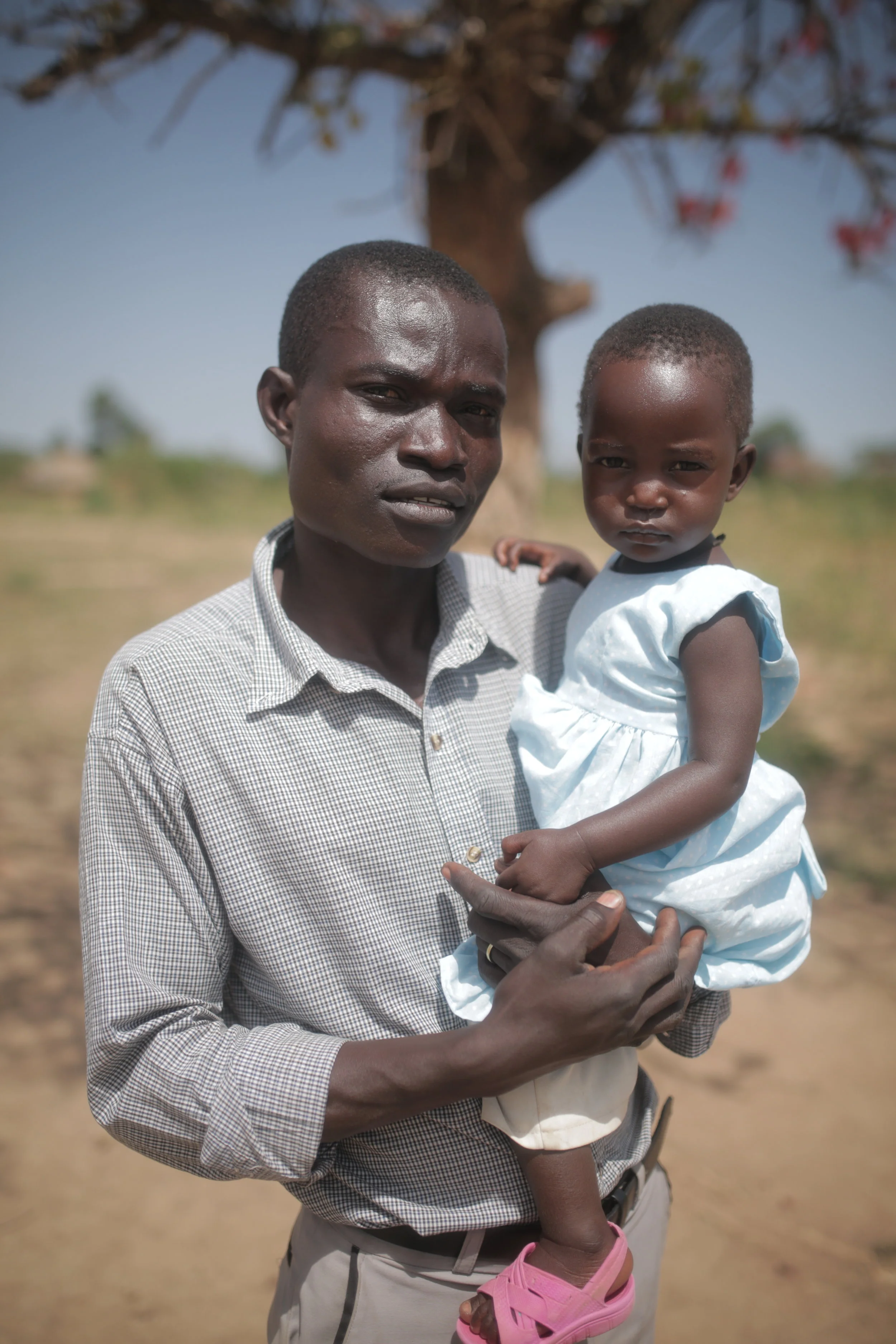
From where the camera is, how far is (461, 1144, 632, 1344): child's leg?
137 centimetres

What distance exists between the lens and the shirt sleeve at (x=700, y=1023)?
66.6 inches

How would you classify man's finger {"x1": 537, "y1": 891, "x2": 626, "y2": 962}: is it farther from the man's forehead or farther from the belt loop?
the man's forehead

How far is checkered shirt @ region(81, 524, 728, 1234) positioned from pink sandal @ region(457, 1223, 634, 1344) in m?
0.08

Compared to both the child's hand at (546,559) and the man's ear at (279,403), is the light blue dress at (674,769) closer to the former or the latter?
the child's hand at (546,559)

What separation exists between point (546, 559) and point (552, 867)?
812 millimetres

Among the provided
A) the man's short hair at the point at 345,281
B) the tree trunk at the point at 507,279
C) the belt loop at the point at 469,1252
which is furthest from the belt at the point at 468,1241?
the tree trunk at the point at 507,279

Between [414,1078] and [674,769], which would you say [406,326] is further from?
[414,1078]

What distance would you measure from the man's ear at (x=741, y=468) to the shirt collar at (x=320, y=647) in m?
0.48

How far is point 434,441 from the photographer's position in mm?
1473

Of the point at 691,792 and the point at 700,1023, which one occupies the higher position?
the point at 691,792

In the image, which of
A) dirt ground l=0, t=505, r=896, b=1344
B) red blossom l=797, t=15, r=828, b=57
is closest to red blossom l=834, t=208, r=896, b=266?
red blossom l=797, t=15, r=828, b=57

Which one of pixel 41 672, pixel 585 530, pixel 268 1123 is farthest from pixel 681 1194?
pixel 585 530

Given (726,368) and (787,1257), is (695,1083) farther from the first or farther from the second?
(726,368)

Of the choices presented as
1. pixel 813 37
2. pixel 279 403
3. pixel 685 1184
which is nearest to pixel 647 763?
pixel 279 403
